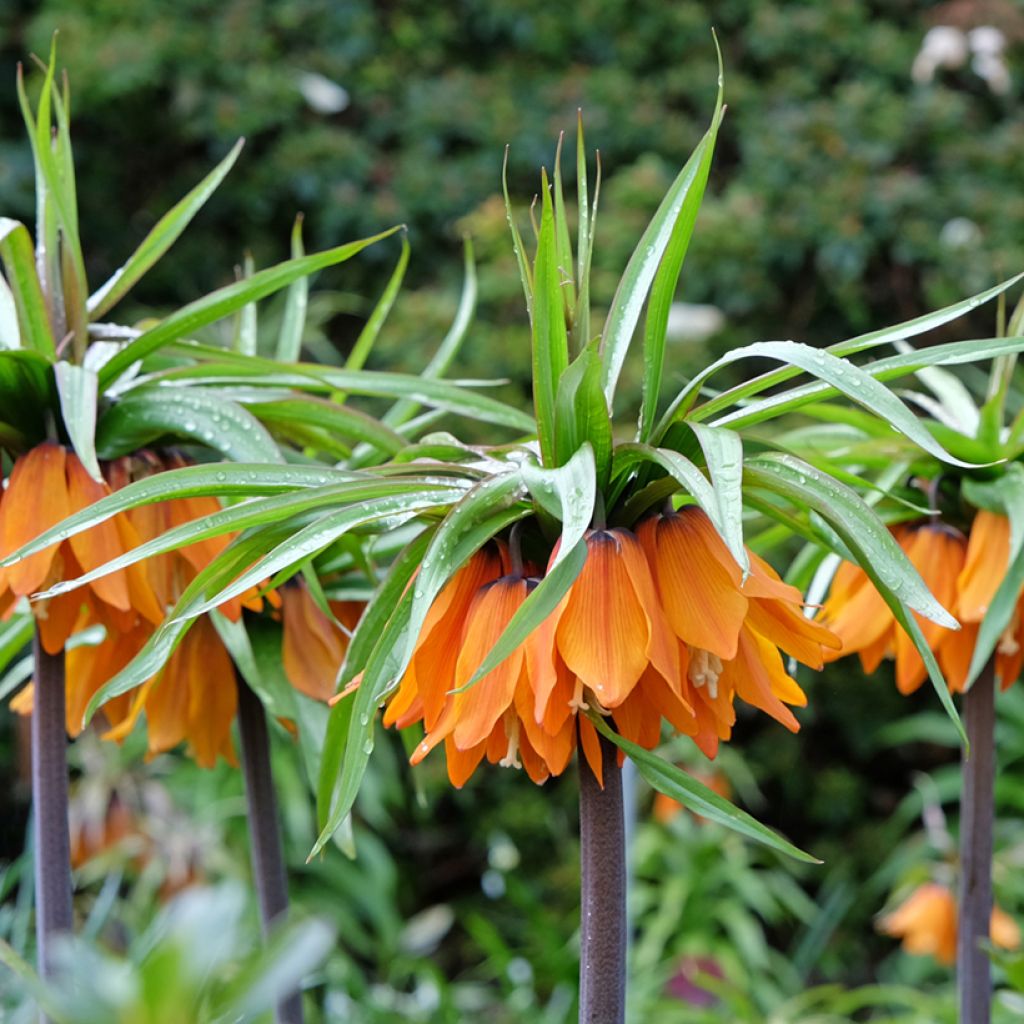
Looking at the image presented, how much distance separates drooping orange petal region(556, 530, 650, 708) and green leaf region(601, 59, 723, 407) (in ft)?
0.32

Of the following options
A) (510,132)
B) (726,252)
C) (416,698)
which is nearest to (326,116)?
(510,132)

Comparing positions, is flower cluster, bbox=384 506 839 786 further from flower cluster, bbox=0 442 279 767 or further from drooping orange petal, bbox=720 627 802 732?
flower cluster, bbox=0 442 279 767

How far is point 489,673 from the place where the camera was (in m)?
0.77

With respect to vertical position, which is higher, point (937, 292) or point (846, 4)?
point (846, 4)

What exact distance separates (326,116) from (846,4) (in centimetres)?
164

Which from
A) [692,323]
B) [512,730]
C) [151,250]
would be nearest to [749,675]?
[512,730]

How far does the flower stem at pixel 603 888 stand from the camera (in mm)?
798

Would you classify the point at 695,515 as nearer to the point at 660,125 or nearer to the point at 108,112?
the point at 660,125

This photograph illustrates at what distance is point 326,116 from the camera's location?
4.34 meters

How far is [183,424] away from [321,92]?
129 inches

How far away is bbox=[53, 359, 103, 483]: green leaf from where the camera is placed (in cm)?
90

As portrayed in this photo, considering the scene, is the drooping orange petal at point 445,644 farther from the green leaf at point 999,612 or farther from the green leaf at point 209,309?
the green leaf at point 999,612

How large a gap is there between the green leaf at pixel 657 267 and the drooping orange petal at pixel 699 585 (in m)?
0.08

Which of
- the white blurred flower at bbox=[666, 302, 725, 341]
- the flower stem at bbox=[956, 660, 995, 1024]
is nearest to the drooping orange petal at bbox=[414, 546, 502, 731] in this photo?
the flower stem at bbox=[956, 660, 995, 1024]
